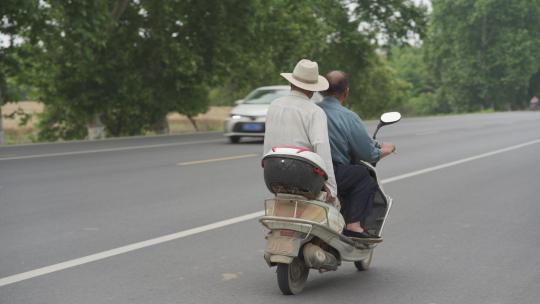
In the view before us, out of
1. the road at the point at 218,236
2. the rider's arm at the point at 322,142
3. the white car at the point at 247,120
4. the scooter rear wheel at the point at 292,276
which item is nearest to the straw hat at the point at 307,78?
the rider's arm at the point at 322,142

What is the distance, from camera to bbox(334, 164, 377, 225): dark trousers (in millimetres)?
6176

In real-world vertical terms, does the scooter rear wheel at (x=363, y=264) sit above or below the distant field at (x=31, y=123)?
above

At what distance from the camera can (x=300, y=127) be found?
19.6ft

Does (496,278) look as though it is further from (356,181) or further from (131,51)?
(131,51)

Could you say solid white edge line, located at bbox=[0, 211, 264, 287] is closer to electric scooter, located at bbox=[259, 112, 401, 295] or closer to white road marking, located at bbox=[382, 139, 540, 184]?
electric scooter, located at bbox=[259, 112, 401, 295]

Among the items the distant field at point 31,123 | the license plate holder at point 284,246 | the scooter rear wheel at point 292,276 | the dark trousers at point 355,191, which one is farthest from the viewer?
the distant field at point 31,123

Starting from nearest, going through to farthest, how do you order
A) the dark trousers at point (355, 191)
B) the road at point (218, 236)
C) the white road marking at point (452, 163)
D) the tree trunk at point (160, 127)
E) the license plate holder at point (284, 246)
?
the license plate holder at point (284, 246)
the road at point (218, 236)
the dark trousers at point (355, 191)
the white road marking at point (452, 163)
the tree trunk at point (160, 127)

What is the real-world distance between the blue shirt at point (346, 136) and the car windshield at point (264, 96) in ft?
55.2

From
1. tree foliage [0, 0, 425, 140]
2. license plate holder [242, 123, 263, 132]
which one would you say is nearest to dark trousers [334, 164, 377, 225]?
license plate holder [242, 123, 263, 132]

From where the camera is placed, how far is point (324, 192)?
5949mm

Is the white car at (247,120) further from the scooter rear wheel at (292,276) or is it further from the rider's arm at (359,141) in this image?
the scooter rear wheel at (292,276)

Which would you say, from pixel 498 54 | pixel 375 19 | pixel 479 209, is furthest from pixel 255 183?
pixel 498 54

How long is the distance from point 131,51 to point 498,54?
192 feet

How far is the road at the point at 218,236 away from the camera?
6.02 m
